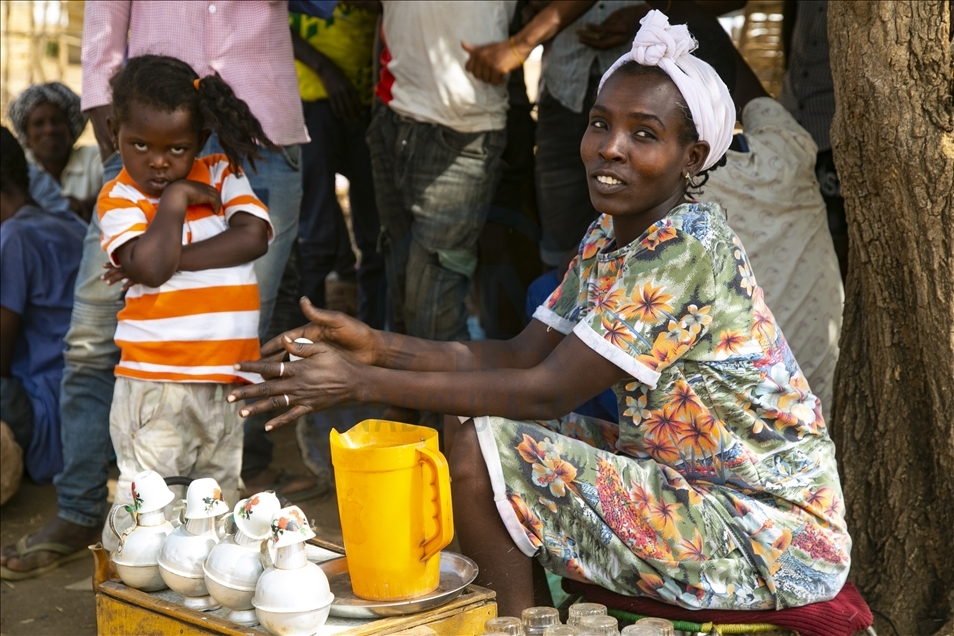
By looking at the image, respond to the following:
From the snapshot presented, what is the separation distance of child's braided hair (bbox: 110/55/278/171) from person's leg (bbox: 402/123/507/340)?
3.15 feet

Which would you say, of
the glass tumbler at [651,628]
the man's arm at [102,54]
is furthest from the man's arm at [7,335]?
the glass tumbler at [651,628]

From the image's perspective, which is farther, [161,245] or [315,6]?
[315,6]

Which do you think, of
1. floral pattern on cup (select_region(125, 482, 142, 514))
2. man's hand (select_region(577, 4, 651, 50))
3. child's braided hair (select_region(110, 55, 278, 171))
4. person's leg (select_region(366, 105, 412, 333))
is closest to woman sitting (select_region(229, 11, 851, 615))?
floral pattern on cup (select_region(125, 482, 142, 514))

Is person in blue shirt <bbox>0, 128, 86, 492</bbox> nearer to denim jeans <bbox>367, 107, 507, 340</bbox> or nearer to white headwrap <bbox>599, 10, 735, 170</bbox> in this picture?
denim jeans <bbox>367, 107, 507, 340</bbox>

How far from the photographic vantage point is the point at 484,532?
7.39 ft

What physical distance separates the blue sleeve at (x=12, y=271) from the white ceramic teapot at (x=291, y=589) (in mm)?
2792

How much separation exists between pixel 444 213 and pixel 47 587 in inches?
74.3

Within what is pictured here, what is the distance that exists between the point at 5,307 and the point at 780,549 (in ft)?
10.7

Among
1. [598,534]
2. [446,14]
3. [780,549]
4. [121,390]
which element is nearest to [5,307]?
[121,390]

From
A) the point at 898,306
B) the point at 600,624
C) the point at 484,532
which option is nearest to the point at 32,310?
the point at 484,532

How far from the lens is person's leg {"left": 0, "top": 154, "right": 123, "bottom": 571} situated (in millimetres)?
3438

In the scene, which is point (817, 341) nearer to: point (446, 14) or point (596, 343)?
point (596, 343)

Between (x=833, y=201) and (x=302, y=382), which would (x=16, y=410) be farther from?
(x=833, y=201)

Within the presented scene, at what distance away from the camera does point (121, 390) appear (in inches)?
→ 120
